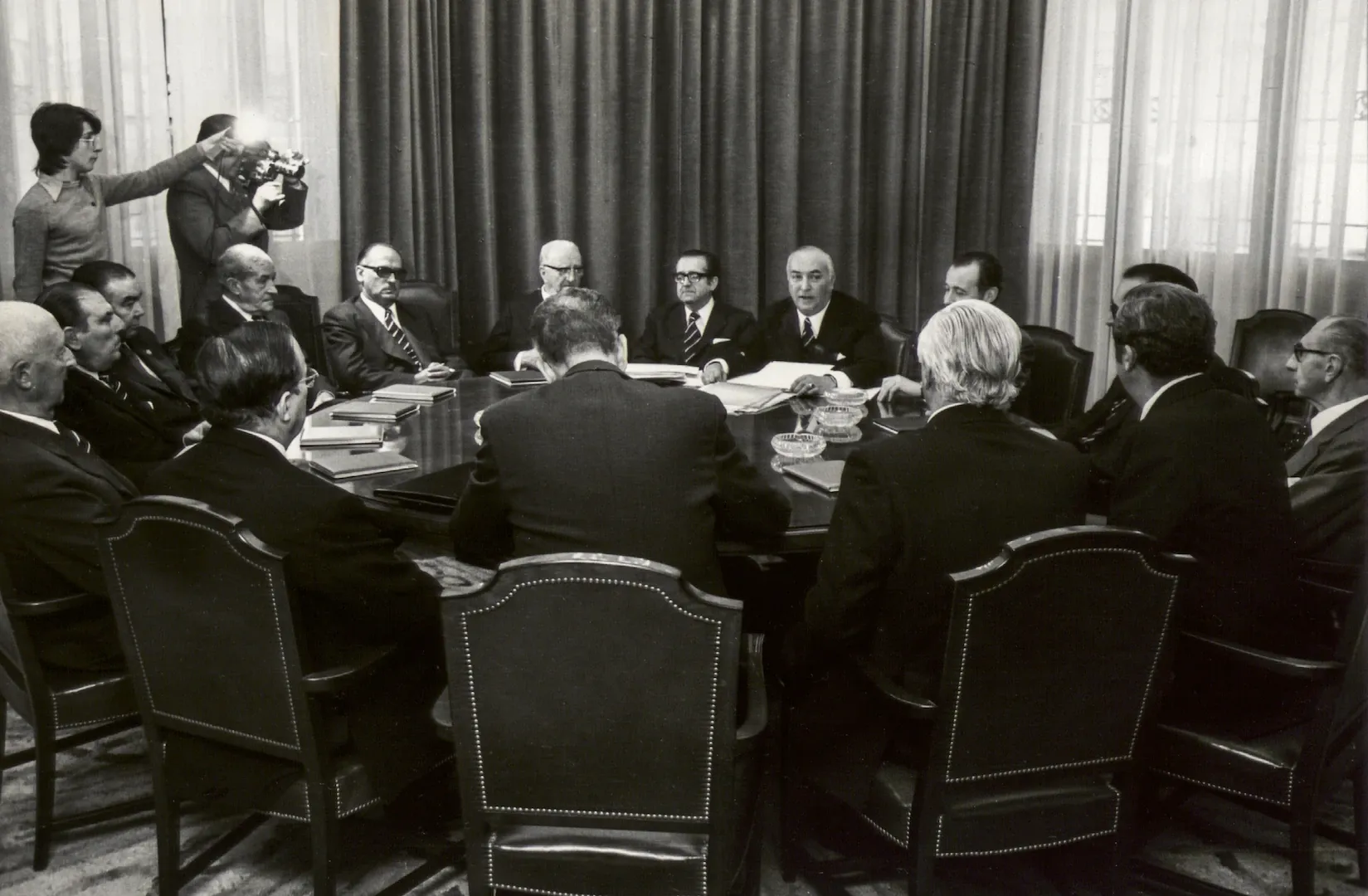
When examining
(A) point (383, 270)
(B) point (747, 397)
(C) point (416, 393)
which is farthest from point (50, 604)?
(A) point (383, 270)

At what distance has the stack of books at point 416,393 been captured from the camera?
3.63m

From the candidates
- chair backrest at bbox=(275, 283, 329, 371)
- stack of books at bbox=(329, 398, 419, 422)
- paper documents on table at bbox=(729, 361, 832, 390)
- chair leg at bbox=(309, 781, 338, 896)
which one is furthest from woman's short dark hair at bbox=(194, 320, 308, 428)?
chair backrest at bbox=(275, 283, 329, 371)

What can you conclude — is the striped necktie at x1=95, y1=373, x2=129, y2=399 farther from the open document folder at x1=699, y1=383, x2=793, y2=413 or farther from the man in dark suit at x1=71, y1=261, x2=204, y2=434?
the open document folder at x1=699, y1=383, x2=793, y2=413

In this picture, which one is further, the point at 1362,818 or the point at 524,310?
the point at 524,310

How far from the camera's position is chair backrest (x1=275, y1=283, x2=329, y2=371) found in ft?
15.0

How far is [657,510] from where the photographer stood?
2111 mm

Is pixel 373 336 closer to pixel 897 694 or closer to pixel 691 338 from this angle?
pixel 691 338

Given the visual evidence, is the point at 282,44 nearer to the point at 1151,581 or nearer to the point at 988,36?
the point at 988,36

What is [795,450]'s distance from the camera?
285 centimetres

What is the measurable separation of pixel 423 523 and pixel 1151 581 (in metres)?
1.37

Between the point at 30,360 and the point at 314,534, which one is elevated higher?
the point at 30,360

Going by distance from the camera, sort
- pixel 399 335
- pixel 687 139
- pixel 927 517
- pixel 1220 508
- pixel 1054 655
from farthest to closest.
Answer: pixel 687 139 < pixel 399 335 < pixel 1220 508 < pixel 927 517 < pixel 1054 655

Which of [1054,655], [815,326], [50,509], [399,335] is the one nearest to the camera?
[1054,655]

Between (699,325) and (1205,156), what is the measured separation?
2.22m
